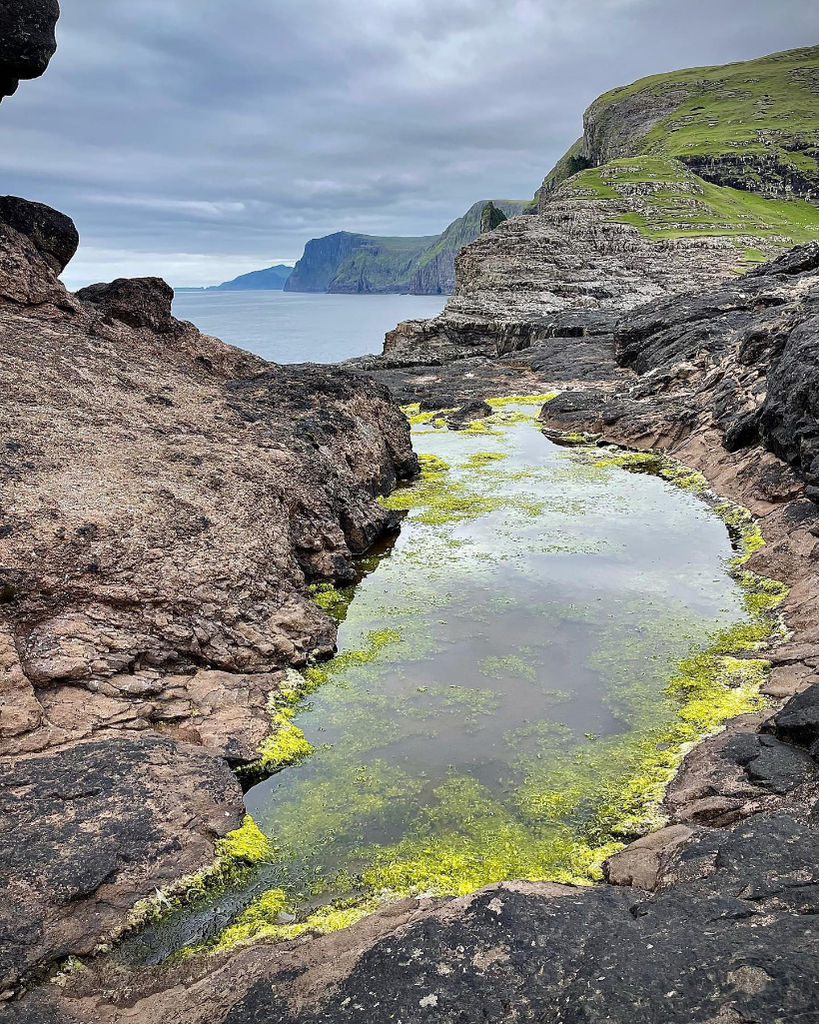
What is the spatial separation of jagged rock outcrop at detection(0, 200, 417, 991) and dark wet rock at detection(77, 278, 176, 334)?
65 millimetres

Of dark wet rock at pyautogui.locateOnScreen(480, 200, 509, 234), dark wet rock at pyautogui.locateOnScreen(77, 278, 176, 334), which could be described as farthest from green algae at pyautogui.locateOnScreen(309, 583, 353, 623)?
dark wet rock at pyautogui.locateOnScreen(480, 200, 509, 234)

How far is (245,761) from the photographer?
10.5 m

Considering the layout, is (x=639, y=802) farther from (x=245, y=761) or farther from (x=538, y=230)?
(x=538, y=230)

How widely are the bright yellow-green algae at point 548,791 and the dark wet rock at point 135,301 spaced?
1337cm

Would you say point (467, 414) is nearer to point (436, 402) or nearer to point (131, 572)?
point (436, 402)

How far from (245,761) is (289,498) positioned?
25.9 ft

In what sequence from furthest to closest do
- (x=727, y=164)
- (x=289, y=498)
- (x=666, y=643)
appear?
(x=727, y=164) < (x=289, y=498) < (x=666, y=643)

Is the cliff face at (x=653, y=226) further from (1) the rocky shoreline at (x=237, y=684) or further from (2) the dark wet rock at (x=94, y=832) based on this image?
(2) the dark wet rock at (x=94, y=832)

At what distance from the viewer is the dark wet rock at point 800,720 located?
9.03 m

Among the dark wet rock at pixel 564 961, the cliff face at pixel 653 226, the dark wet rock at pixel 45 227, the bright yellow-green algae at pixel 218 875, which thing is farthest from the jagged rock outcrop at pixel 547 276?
the dark wet rock at pixel 564 961

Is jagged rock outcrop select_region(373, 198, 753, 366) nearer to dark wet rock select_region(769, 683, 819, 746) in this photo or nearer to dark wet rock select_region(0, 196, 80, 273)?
dark wet rock select_region(0, 196, 80, 273)

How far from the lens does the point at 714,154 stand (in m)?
115

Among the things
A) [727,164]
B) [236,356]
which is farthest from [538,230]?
[236,356]

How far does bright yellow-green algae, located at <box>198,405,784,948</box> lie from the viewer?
8312mm
